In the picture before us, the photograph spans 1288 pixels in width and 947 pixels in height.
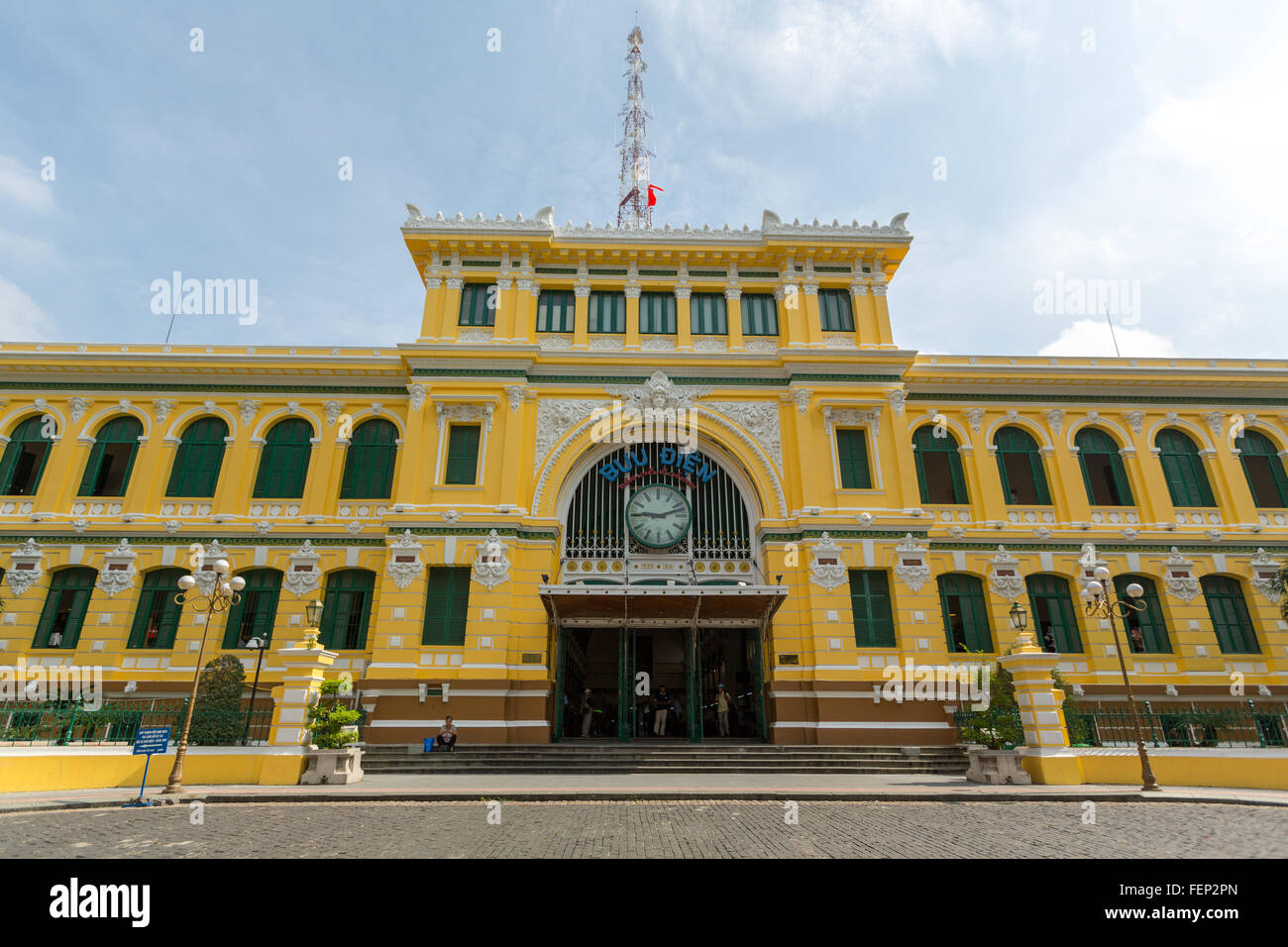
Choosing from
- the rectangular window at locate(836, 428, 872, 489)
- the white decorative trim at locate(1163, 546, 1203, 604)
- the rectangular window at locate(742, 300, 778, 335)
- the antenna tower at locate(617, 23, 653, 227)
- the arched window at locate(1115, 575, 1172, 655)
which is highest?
the antenna tower at locate(617, 23, 653, 227)

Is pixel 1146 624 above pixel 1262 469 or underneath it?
underneath

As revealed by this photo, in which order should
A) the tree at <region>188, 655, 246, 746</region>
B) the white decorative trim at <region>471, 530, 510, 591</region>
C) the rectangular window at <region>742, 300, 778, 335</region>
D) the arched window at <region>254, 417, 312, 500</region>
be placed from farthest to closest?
the rectangular window at <region>742, 300, 778, 335</region>, the arched window at <region>254, 417, 312, 500</region>, the white decorative trim at <region>471, 530, 510, 591</region>, the tree at <region>188, 655, 246, 746</region>

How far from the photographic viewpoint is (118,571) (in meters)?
22.1

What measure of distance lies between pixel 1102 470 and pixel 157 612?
3376 centimetres

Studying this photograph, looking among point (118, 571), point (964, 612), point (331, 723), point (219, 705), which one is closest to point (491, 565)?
point (331, 723)

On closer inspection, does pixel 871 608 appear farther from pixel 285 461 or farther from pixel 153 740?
pixel 285 461

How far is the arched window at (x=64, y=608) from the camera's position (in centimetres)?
2161

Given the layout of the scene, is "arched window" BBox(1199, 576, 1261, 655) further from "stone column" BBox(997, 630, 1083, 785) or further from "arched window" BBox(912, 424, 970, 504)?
"stone column" BBox(997, 630, 1083, 785)

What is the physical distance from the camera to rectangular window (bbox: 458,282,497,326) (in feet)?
78.5

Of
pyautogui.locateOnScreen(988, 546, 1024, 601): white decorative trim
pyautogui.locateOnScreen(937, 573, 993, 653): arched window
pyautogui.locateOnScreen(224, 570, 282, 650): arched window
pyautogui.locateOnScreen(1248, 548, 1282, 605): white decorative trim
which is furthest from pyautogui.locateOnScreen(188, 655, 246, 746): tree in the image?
pyautogui.locateOnScreen(1248, 548, 1282, 605): white decorative trim

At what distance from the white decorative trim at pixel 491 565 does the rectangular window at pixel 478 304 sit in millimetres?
8099

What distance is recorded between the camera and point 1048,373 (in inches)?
974

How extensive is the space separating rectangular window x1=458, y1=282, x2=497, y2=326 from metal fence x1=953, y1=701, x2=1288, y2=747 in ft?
64.4
